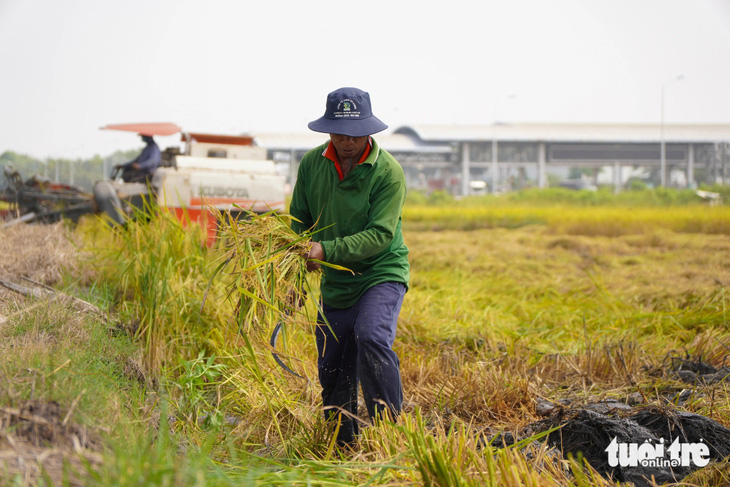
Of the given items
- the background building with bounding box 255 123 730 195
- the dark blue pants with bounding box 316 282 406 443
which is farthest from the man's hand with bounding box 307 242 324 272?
the background building with bounding box 255 123 730 195

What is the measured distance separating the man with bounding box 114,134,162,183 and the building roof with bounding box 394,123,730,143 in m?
33.5

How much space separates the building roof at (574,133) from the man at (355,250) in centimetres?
3829

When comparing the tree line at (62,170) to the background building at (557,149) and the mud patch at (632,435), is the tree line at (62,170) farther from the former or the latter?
the background building at (557,149)

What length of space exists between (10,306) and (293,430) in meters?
1.49

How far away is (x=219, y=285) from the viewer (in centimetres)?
436

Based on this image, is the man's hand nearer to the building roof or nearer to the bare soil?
the bare soil

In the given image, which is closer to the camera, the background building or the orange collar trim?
the orange collar trim

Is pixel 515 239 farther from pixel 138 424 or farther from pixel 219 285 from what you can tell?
pixel 138 424

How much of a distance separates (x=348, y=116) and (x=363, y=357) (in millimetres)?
1057

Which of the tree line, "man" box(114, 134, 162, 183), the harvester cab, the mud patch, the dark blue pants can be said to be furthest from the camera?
the tree line

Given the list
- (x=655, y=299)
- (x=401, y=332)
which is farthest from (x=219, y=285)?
(x=655, y=299)

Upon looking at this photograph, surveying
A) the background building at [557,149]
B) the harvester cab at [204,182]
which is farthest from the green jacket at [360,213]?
the background building at [557,149]

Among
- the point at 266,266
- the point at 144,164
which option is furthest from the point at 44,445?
the point at 144,164

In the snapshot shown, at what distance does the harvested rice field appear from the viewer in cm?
198
